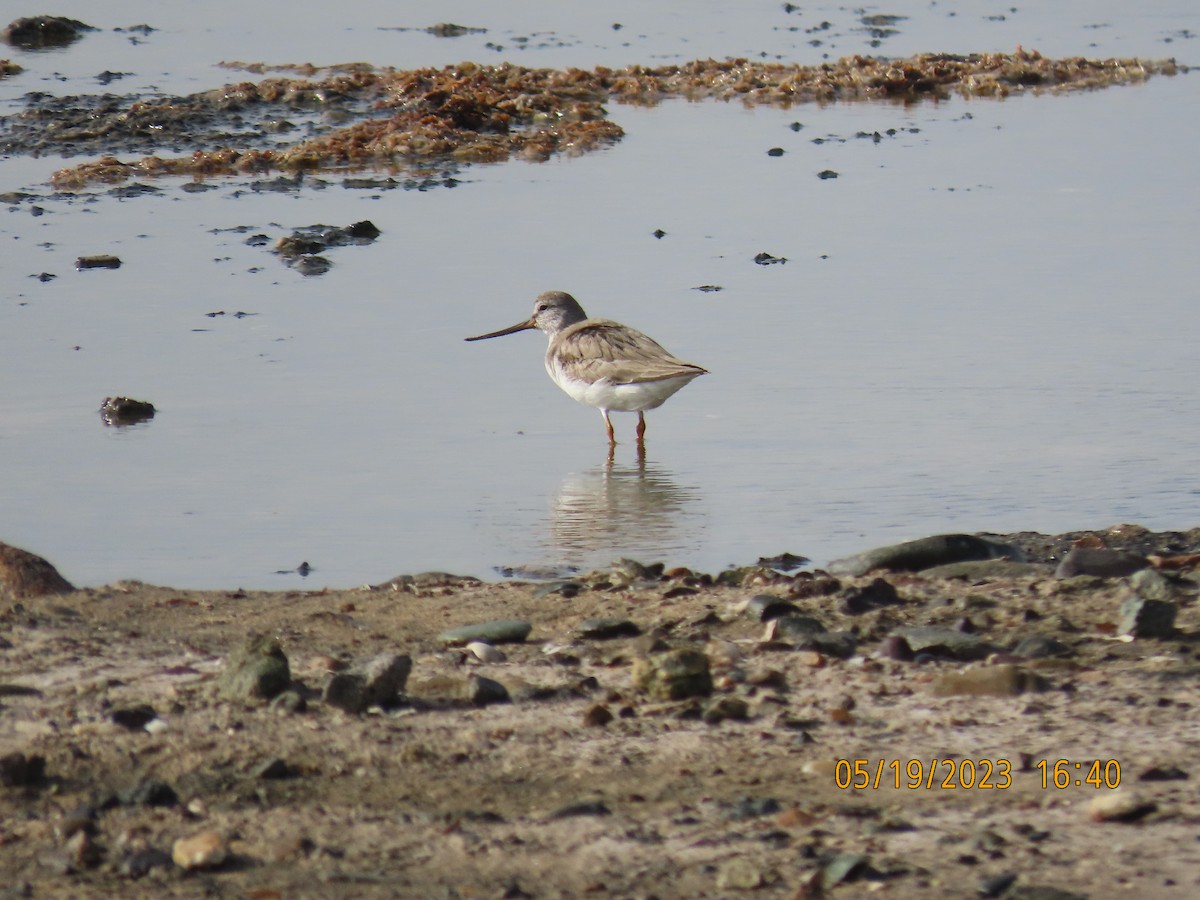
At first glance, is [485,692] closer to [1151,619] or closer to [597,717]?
[597,717]

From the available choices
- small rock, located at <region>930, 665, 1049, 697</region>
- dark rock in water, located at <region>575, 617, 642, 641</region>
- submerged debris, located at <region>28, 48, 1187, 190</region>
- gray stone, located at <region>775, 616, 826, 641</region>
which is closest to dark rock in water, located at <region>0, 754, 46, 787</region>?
dark rock in water, located at <region>575, 617, 642, 641</region>

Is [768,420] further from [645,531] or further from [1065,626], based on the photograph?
[1065,626]

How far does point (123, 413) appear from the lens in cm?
851

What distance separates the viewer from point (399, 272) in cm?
1148

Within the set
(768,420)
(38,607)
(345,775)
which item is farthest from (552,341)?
(345,775)

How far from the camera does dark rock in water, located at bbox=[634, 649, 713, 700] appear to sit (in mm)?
4684

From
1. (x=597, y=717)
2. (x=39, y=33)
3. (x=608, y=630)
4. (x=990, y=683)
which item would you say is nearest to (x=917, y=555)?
(x=608, y=630)

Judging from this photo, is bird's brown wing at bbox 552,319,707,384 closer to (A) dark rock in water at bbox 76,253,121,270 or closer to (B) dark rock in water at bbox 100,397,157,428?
(B) dark rock in water at bbox 100,397,157,428

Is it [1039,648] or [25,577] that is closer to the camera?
[1039,648]

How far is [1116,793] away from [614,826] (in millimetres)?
1025

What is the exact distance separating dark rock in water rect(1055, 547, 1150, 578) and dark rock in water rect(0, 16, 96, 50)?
1821cm

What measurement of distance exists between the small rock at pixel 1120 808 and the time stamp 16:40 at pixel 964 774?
0.15 m

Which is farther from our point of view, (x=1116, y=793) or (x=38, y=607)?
(x=38, y=607)

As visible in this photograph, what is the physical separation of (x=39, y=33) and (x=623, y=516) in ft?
54.8
